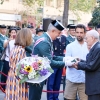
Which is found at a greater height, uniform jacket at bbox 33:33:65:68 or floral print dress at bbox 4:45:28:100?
uniform jacket at bbox 33:33:65:68

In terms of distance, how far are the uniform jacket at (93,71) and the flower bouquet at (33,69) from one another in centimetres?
72

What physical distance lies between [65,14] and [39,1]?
692 centimetres

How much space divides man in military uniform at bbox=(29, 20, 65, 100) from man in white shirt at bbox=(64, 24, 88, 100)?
48 cm

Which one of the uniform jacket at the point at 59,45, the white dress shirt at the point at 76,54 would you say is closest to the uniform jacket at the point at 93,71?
the white dress shirt at the point at 76,54

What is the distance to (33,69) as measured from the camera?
247 inches

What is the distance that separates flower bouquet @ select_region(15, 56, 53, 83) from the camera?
247 inches

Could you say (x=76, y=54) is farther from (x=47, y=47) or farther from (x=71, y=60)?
(x=47, y=47)

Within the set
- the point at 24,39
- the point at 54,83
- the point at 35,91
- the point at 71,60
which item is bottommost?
the point at 54,83

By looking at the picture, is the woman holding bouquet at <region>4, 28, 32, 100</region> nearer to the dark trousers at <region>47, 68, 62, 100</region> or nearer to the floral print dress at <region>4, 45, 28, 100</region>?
the floral print dress at <region>4, 45, 28, 100</region>

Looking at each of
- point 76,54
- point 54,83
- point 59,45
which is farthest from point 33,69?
point 59,45

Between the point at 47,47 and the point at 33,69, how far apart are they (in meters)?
0.46

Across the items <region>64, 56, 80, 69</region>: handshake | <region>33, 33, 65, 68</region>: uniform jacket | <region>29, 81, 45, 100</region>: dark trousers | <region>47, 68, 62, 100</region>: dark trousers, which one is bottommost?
<region>47, 68, 62, 100</region>: dark trousers

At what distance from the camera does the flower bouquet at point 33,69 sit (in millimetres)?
6266

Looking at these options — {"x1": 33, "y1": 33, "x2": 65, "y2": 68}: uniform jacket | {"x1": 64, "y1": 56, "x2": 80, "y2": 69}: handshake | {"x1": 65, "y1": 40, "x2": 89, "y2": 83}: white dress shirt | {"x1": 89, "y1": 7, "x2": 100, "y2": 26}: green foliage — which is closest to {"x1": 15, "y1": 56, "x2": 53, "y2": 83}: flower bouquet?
{"x1": 33, "y1": 33, "x2": 65, "y2": 68}: uniform jacket
